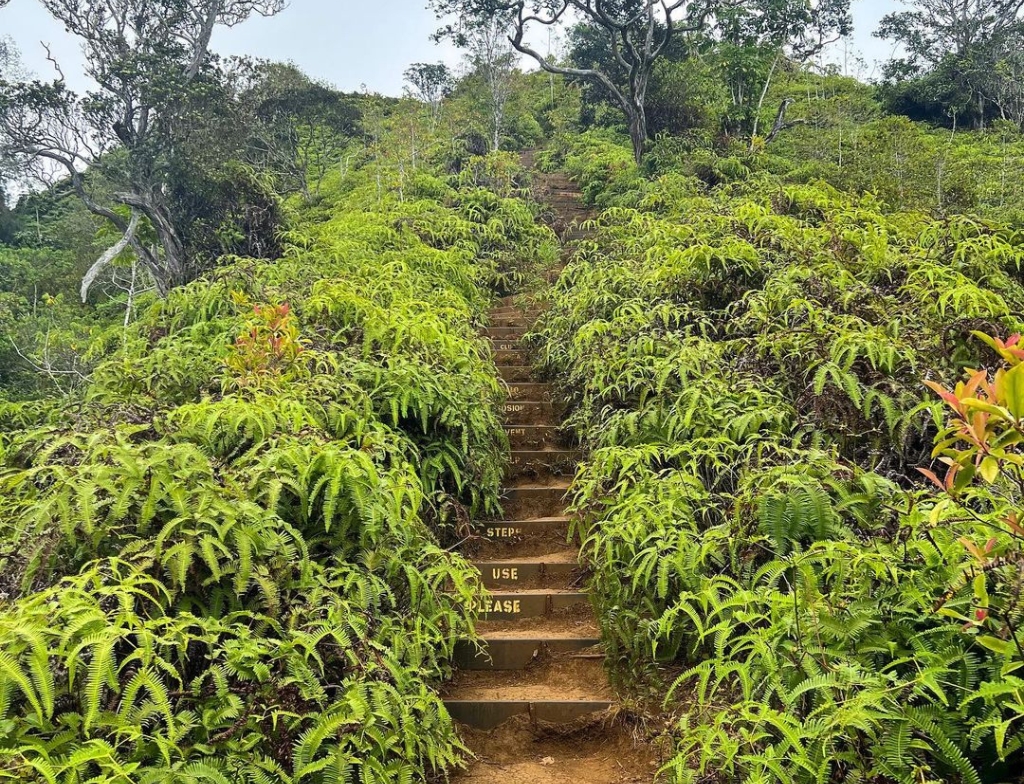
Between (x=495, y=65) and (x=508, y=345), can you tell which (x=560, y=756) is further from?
(x=495, y=65)

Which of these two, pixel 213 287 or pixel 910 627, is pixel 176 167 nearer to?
pixel 213 287

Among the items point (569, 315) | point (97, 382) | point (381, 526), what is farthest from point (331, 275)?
point (381, 526)

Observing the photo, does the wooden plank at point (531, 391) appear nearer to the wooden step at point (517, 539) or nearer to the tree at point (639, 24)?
the wooden step at point (517, 539)

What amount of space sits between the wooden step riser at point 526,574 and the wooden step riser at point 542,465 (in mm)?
1337

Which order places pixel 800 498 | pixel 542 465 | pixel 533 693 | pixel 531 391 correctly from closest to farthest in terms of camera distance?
pixel 800 498 → pixel 533 693 → pixel 542 465 → pixel 531 391

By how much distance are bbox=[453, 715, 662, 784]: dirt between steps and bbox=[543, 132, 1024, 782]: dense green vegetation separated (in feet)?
1.01

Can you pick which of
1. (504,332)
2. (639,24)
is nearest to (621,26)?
(639,24)

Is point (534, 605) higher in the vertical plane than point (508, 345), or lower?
lower

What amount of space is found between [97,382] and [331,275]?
330 centimetres

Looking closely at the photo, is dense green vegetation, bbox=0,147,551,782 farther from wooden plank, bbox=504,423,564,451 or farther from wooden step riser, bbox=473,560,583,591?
wooden plank, bbox=504,423,564,451

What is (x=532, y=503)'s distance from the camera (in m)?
5.88

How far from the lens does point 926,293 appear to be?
18.5 feet

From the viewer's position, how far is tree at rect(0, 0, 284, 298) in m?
12.6

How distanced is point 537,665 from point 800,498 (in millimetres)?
1791
